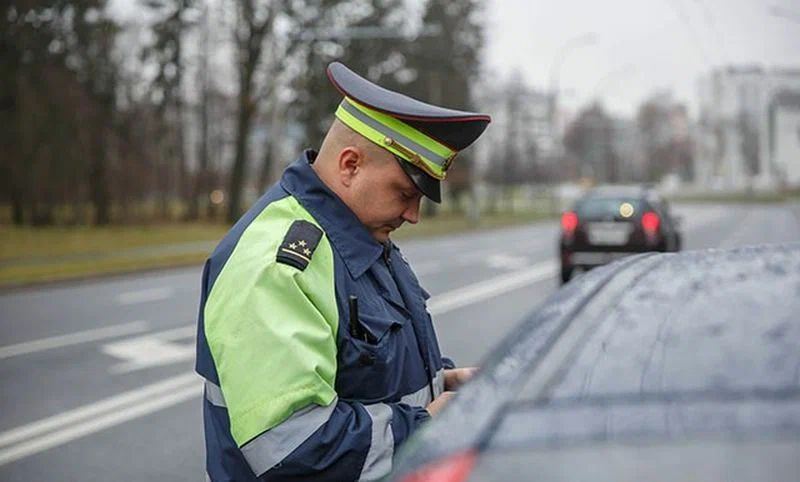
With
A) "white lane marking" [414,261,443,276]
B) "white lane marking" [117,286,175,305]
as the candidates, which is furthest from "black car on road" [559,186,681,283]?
"white lane marking" [117,286,175,305]

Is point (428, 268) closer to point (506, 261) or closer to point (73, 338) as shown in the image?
point (506, 261)

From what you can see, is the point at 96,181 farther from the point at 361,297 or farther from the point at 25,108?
the point at 361,297

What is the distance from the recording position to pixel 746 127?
90.8 meters

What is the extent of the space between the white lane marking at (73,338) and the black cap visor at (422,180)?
29.6 feet

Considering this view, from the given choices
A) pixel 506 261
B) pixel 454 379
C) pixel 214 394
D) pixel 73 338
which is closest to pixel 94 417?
pixel 73 338

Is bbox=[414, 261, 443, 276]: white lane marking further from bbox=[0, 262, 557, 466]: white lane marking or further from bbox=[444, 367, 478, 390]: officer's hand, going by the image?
bbox=[444, 367, 478, 390]: officer's hand

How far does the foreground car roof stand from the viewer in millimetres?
1361

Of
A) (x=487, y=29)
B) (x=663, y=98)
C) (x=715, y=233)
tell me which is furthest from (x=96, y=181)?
(x=663, y=98)

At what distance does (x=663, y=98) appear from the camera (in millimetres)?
128625

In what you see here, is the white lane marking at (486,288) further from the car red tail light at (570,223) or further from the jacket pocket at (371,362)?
the jacket pocket at (371,362)

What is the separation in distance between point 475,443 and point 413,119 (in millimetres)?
1037

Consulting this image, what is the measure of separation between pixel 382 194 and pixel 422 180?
9cm

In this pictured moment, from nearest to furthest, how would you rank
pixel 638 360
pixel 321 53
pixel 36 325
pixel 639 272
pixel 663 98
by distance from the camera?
pixel 638 360
pixel 639 272
pixel 36 325
pixel 321 53
pixel 663 98

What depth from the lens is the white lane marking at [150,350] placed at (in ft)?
32.6
